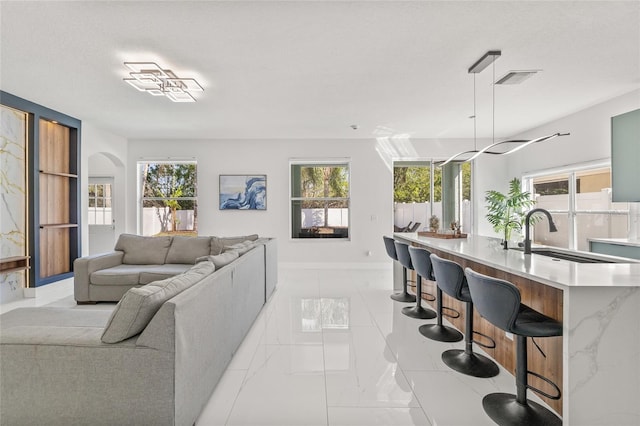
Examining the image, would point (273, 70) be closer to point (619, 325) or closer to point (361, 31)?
point (361, 31)

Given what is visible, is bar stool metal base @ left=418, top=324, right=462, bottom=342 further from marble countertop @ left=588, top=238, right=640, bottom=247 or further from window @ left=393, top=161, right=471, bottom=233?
window @ left=393, top=161, right=471, bottom=233

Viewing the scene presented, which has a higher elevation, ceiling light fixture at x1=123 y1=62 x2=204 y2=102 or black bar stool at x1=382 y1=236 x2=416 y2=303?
ceiling light fixture at x1=123 y1=62 x2=204 y2=102

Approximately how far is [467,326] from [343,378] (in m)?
1.06

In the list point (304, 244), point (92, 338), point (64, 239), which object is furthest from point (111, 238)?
point (92, 338)

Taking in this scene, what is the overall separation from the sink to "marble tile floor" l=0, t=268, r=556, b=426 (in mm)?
1062

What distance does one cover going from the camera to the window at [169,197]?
6.97 m

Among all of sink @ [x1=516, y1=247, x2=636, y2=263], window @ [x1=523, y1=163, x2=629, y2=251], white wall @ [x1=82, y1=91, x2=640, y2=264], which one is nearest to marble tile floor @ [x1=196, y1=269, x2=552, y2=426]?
sink @ [x1=516, y1=247, x2=636, y2=263]

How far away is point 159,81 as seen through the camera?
347cm

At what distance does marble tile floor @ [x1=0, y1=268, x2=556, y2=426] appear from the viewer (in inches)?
77.0

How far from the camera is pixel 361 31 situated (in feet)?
8.77

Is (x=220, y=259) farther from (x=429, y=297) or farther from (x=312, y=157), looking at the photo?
(x=312, y=157)

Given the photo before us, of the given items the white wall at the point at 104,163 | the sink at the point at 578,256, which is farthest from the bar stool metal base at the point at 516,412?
the white wall at the point at 104,163

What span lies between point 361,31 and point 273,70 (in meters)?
1.11

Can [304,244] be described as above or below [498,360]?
above
